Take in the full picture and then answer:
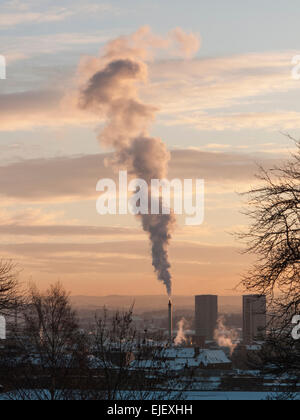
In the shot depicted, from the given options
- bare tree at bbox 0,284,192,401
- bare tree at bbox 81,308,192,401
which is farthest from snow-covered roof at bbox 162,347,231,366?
bare tree at bbox 81,308,192,401

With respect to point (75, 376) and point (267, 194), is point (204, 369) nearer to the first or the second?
point (75, 376)

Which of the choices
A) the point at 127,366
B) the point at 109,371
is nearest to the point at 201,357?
the point at 109,371

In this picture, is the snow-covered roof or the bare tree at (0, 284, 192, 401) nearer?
the bare tree at (0, 284, 192, 401)

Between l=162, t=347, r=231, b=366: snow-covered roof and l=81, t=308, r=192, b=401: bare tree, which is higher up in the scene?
l=81, t=308, r=192, b=401: bare tree

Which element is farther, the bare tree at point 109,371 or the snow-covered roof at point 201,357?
the snow-covered roof at point 201,357

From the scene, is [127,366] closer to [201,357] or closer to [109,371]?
[109,371]

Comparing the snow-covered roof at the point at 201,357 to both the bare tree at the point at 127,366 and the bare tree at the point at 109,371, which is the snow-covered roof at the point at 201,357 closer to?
the bare tree at the point at 109,371

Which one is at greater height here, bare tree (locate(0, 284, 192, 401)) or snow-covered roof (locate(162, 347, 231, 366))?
bare tree (locate(0, 284, 192, 401))

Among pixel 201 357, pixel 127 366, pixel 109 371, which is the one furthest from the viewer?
pixel 201 357

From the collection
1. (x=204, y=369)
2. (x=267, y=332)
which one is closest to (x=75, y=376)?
(x=267, y=332)

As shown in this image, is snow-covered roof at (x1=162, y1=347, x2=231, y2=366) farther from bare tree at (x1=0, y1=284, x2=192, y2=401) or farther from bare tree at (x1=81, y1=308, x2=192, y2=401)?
bare tree at (x1=81, y1=308, x2=192, y2=401)

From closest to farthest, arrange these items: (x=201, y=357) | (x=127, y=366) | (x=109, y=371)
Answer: (x=127, y=366)
(x=109, y=371)
(x=201, y=357)

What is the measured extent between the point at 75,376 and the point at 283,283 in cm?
1326

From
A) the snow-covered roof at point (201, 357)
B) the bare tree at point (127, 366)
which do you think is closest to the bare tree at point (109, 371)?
the bare tree at point (127, 366)
